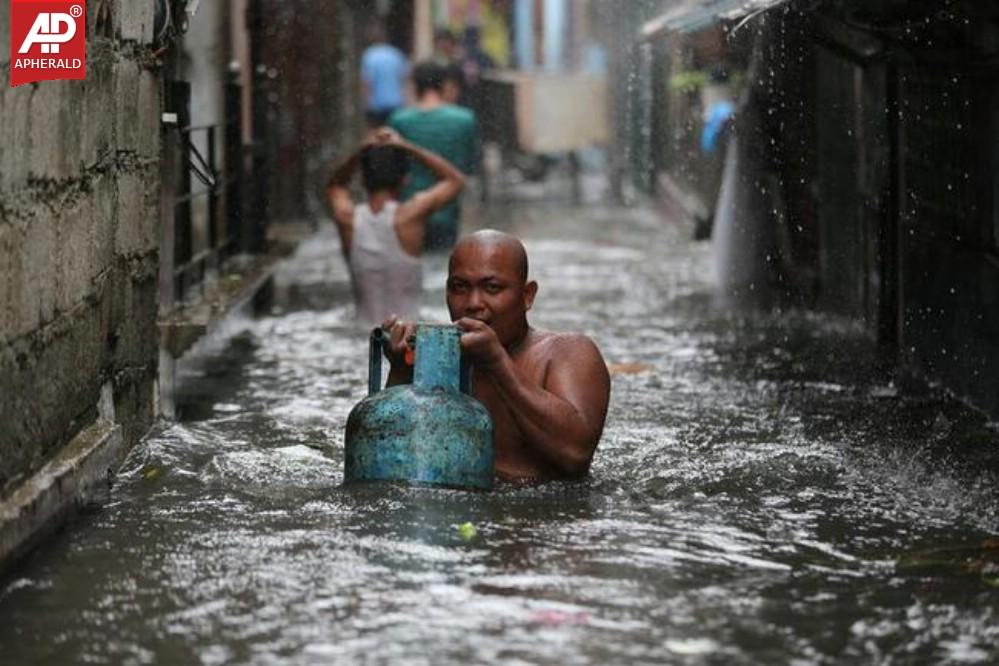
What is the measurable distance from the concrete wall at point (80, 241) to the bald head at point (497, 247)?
134 cm

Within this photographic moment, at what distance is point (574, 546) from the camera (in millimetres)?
6508

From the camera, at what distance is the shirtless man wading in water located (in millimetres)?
6953

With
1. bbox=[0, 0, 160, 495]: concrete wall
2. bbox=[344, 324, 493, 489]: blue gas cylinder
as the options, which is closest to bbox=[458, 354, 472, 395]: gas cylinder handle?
bbox=[344, 324, 493, 489]: blue gas cylinder

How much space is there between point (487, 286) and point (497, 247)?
0.14 meters

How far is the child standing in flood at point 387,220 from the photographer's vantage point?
39.4 feet

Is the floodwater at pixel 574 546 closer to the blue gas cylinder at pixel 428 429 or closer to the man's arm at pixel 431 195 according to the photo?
the blue gas cylinder at pixel 428 429

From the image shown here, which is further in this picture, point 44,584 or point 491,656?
point 44,584

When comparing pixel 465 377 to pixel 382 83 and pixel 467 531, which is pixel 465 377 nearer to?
pixel 467 531

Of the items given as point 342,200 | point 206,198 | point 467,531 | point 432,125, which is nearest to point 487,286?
point 467,531

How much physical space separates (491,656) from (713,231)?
37.1ft

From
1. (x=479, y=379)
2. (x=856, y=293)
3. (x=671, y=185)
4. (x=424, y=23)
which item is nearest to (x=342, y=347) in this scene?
(x=856, y=293)

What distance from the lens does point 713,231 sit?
53.3 ft

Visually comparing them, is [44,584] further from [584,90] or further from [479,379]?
[584,90]

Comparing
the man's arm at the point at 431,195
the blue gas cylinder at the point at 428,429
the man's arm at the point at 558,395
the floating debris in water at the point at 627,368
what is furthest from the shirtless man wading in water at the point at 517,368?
the man's arm at the point at 431,195
